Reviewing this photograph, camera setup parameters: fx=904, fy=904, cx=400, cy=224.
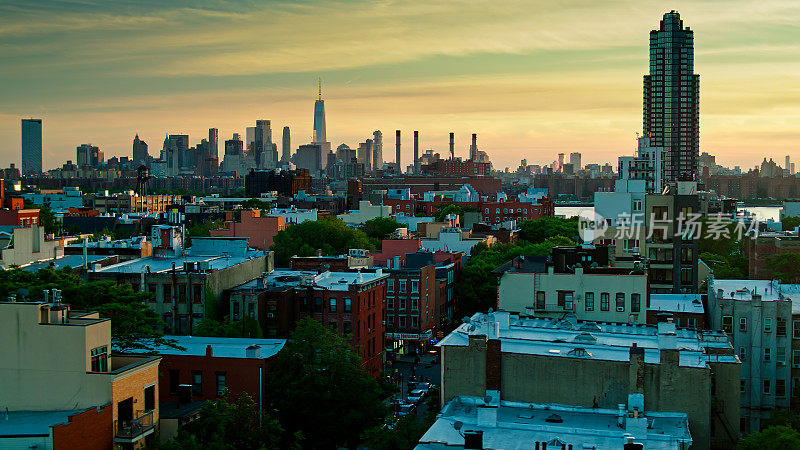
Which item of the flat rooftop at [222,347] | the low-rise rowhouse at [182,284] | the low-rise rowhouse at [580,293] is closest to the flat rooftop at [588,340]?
the low-rise rowhouse at [580,293]

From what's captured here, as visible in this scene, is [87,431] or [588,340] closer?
[87,431]

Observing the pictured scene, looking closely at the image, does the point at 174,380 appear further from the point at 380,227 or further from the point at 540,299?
the point at 380,227

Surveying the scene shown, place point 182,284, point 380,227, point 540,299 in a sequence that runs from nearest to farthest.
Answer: point 540,299
point 182,284
point 380,227

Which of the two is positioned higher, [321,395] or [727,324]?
[727,324]

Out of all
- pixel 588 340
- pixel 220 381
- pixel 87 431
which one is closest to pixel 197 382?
pixel 220 381

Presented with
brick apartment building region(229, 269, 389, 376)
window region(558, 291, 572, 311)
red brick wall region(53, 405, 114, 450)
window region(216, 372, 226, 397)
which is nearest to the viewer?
red brick wall region(53, 405, 114, 450)

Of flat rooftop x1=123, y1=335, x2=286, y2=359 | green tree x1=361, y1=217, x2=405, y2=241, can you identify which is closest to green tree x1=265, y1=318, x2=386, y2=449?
flat rooftop x1=123, y1=335, x2=286, y2=359

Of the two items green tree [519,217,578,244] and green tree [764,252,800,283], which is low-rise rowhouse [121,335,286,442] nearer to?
green tree [764,252,800,283]

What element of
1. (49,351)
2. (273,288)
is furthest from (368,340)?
(49,351)

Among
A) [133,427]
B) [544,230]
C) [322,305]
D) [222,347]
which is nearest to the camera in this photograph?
[133,427]
